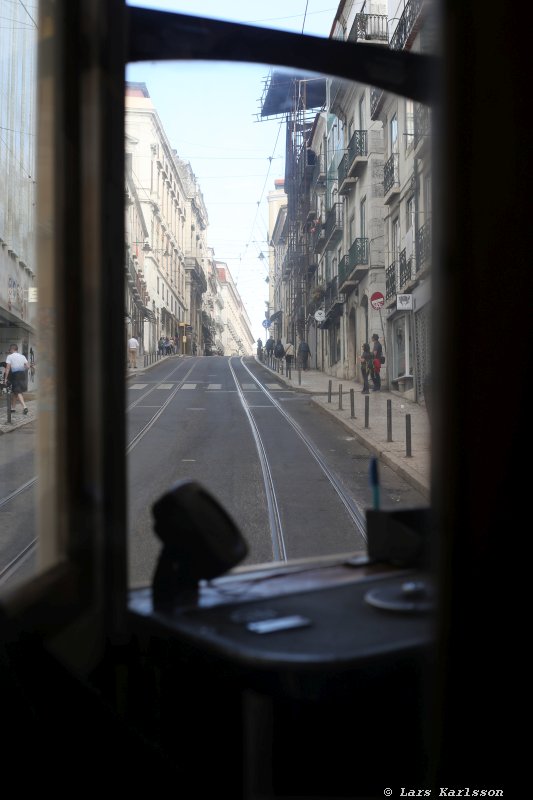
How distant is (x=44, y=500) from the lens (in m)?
1.14

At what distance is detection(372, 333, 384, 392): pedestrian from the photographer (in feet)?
5.30

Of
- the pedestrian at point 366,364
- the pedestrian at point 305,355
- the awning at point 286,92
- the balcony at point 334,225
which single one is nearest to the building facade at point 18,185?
the awning at point 286,92

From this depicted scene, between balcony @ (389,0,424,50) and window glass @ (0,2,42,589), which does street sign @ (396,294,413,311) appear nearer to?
balcony @ (389,0,424,50)

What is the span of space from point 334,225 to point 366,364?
36.8 inches

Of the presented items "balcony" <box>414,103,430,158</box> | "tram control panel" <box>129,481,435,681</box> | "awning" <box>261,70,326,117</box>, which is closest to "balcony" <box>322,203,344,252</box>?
"awning" <box>261,70,326,117</box>

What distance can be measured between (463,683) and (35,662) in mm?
533

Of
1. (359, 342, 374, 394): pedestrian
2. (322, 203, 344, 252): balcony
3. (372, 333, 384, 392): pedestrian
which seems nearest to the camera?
(372, 333, 384, 392): pedestrian

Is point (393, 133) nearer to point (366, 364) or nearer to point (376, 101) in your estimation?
point (376, 101)

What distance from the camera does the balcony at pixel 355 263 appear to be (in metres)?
2.21

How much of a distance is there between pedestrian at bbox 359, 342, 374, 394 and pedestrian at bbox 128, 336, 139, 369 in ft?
2.14

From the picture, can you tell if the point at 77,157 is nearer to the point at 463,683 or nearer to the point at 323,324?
the point at 463,683

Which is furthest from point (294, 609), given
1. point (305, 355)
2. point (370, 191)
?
point (305, 355)

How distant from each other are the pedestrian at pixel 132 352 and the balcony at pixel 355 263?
1.05 meters

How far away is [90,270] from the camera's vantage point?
107cm
